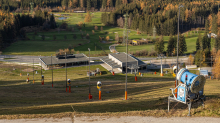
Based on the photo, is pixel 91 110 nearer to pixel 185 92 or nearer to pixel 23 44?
pixel 185 92

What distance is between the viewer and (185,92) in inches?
842

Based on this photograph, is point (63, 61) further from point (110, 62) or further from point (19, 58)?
point (19, 58)

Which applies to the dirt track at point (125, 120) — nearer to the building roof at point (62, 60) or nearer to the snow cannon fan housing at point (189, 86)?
the snow cannon fan housing at point (189, 86)

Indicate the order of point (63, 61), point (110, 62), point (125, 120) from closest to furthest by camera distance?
point (125, 120), point (63, 61), point (110, 62)

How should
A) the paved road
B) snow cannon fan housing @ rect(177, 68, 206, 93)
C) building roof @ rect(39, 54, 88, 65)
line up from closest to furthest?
snow cannon fan housing @ rect(177, 68, 206, 93) < building roof @ rect(39, 54, 88, 65) < the paved road

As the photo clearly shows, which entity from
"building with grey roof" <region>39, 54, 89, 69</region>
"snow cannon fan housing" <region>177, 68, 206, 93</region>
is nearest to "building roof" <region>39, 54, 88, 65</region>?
"building with grey roof" <region>39, 54, 89, 69</region>

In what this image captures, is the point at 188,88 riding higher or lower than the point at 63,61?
higher

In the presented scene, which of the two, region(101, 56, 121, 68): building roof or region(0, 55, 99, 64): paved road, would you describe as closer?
region(101, 56, 121, 68): building roof

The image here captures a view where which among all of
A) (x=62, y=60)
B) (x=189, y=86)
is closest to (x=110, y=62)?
(x=62, y=60)

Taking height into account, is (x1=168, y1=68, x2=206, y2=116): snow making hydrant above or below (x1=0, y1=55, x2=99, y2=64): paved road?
above

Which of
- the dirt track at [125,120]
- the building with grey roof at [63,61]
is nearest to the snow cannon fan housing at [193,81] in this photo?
the dirt track at [125,120]

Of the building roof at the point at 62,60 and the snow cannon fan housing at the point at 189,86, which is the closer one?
the snow cannon fan housing at the point at 189,86

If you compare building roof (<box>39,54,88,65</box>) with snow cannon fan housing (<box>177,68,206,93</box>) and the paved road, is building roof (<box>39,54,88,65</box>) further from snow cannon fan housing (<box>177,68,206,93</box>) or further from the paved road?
snow cannon fan housing (<box>177,68,206,93</box>)

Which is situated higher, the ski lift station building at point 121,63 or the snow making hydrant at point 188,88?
the snow making hydrant at point 188,88
